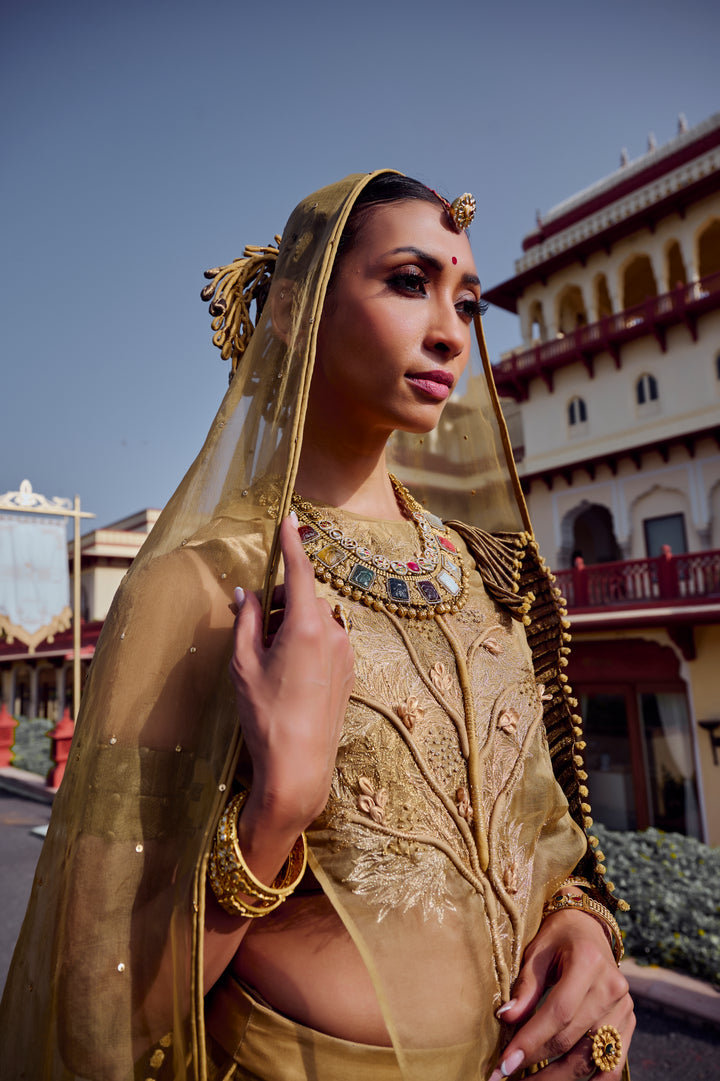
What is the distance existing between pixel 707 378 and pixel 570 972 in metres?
12.1

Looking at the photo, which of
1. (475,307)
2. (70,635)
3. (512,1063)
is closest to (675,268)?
(475,307)

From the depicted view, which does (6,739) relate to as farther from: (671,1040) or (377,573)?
(377,573)

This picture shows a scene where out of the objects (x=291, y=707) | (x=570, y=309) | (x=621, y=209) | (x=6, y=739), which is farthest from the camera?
(x=6, y=739)

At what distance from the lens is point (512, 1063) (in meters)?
1.06

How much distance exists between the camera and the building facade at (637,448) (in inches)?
398

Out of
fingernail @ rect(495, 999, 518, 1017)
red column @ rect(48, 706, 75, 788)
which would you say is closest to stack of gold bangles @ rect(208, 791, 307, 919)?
fingernail @ rect(495, 999, 518, 1017)

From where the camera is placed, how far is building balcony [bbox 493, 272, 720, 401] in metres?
11.3

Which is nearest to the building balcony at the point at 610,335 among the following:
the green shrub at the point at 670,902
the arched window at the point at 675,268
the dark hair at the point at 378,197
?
the arched window at the point at 675,268

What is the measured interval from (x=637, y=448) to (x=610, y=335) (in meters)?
2.15

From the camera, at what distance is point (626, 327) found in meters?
12.3

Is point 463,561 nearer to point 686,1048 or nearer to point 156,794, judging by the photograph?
point 156,794

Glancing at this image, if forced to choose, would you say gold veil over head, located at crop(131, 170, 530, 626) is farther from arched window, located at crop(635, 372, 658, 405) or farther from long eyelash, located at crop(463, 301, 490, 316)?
arched window, located at crop(635, 372, 658, 405)

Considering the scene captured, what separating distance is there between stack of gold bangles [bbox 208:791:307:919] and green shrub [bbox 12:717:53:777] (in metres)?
13.4

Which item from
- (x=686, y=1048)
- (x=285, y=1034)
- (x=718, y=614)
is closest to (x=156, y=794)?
(x=285, y=1034)
